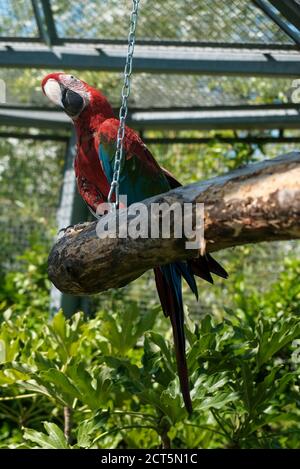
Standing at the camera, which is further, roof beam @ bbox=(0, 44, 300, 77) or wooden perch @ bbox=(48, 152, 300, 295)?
roof beam @ bbox=(0, 44, 300, 77)

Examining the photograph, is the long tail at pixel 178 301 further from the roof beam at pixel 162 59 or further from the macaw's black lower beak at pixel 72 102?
the roof beam at pixel 162 59

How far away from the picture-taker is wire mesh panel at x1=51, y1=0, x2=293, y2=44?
96.4 inches

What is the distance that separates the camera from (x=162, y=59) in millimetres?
2619

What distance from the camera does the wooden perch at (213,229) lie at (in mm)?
1122

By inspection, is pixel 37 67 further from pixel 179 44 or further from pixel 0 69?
pixel 179 44

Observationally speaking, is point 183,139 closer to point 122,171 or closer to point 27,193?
point 27,193

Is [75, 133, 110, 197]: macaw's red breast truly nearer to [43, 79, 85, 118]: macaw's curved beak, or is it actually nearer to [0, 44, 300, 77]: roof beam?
[43, 79, 85, 118]: macaw's curved beak

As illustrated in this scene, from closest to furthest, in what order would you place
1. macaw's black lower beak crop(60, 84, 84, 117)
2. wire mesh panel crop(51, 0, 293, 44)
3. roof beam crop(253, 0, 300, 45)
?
macaw's black lower beak crop(60, 84, 84, 117) → roof beam crop(253, 0, 300, 45) → wire mesh panel crop(51, 0, 293, 44)

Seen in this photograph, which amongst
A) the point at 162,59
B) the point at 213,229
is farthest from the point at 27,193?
the point at 213,229

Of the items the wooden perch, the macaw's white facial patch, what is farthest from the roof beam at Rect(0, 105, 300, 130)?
the wooden perch

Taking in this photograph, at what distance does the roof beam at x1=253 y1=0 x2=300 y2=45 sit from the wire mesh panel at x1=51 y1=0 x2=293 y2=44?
57 millimetres

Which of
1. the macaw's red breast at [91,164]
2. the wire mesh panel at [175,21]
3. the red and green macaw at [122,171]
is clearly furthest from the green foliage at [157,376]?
the wire mesh panel at [175,21]
